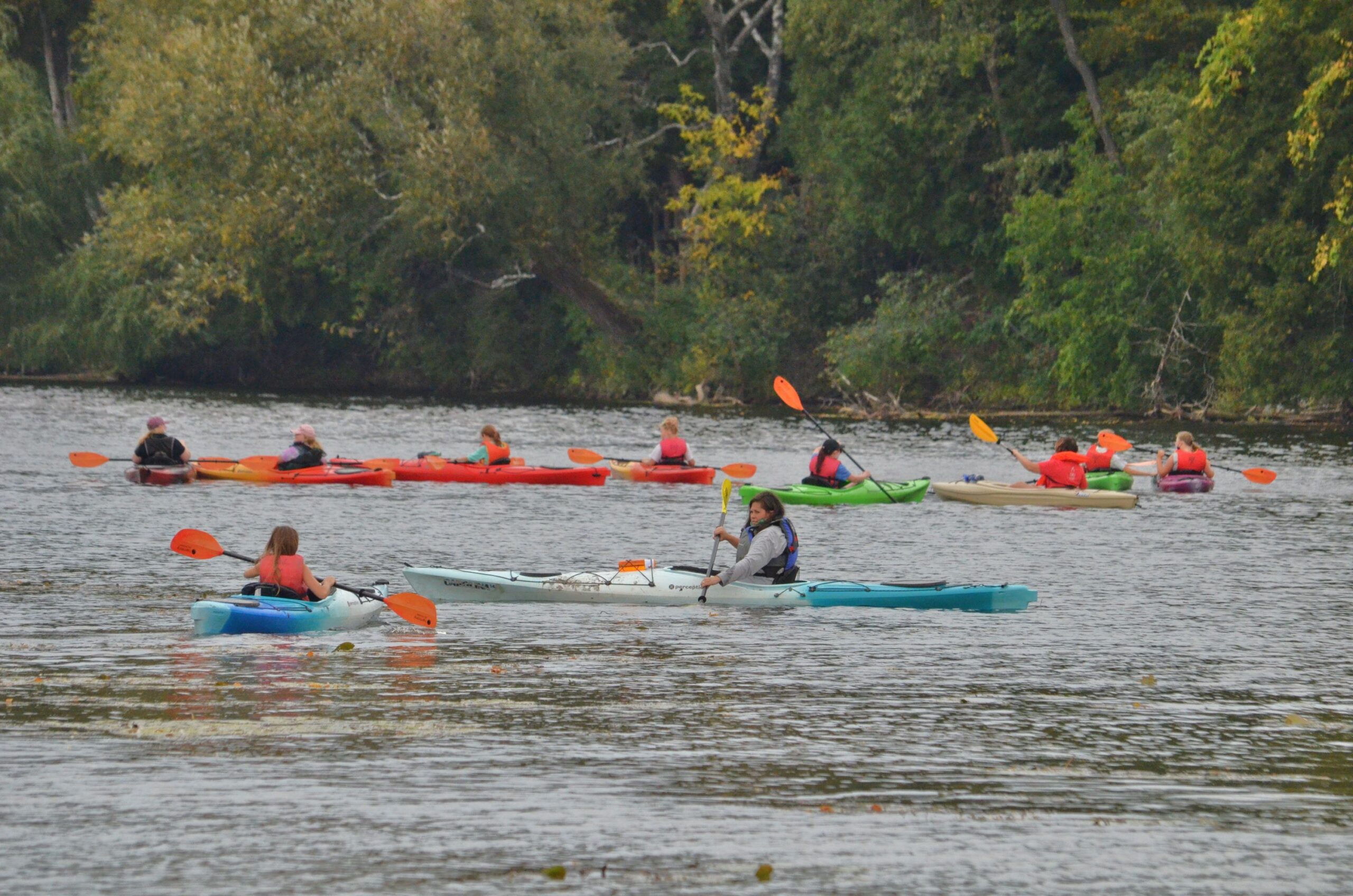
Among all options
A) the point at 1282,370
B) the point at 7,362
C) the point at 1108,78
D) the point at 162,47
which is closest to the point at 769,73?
the point at 1108,78

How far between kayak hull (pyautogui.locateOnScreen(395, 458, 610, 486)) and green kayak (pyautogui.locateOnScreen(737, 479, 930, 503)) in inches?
115

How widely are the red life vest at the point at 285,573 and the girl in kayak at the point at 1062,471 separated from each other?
497 inches

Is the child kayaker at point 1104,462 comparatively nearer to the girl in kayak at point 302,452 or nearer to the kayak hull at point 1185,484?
the kayak hull at point 1185,484

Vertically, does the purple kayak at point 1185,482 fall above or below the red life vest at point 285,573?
above

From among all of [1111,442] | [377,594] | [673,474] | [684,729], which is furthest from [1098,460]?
[684,729]

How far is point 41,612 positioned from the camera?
44.9 feet

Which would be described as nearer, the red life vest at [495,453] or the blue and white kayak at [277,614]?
the blue and white kayak at [277,614]

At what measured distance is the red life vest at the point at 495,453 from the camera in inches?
1011

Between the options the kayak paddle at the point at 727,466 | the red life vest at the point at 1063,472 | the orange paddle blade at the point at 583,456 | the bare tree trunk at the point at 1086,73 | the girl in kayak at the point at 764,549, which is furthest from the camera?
the bare tree trunk at the point at 1086,73

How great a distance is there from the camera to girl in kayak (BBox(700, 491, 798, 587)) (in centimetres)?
1465

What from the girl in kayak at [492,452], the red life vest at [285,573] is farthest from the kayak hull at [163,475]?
the red life vest at [285,573]

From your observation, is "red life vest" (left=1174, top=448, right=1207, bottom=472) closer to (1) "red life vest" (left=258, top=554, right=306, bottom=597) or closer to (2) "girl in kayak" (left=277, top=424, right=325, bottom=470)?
(2) "girl in kayak" (left=277, top=424, right=325, bottom=470)

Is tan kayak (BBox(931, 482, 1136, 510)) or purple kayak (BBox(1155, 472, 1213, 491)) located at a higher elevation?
purple kayak (BBox(1155, 472, 1213, 491))

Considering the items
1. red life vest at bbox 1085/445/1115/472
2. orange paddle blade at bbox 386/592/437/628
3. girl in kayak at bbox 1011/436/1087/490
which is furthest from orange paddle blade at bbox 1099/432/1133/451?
orange paddle blade at bbox 386/592/437/628
